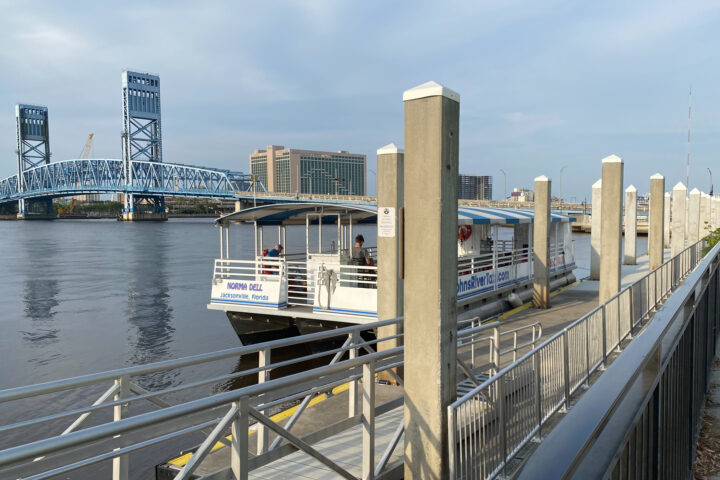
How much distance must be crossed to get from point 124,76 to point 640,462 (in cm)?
16431

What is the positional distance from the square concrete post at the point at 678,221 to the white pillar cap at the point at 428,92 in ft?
70.0

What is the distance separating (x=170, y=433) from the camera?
10.2ft

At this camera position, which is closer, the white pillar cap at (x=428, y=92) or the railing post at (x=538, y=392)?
the white pillar cap at (x=428, y=92)

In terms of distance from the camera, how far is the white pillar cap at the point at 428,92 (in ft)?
13.5

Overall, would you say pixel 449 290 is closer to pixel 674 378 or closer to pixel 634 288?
pixel 674 378

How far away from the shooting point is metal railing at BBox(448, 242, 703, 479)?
171 inches

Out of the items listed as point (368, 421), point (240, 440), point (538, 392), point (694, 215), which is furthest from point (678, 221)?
point (240, 440)

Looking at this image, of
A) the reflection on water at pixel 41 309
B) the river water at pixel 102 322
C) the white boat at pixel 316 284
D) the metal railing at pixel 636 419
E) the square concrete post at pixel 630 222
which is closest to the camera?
the metal railing at pixel 636 419

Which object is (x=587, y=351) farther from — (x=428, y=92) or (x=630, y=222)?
(x=630, y=222)

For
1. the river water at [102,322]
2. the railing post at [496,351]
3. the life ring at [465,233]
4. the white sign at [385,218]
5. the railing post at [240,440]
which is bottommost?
the river water at [102,322]

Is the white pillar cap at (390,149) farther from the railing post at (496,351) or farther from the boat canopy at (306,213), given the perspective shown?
the boat canopy at (306,213)

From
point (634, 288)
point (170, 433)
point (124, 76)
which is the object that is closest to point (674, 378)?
point (170, 433)

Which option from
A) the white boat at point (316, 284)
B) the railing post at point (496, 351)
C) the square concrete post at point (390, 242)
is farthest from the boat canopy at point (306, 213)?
the railing post at point (496, 351)

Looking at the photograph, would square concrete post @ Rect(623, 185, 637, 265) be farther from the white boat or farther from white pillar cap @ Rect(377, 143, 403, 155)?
white pillar cap @ Rect(377, 143, 403, 155)
